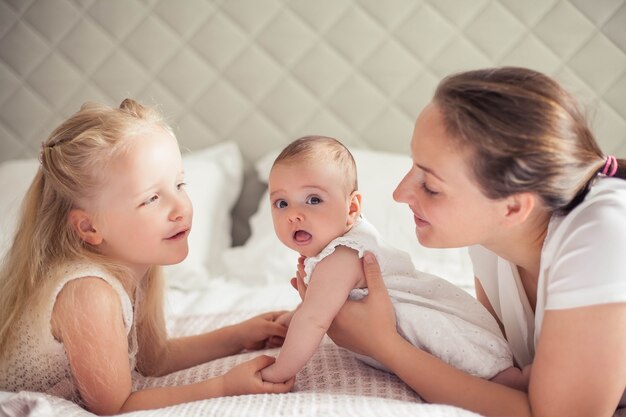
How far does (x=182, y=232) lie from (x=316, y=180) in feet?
1.18

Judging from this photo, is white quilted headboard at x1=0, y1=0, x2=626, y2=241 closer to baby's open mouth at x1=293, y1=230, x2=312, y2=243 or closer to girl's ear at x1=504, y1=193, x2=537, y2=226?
baby's open mouth at x1=293, y1=230, x2=312, y2=243

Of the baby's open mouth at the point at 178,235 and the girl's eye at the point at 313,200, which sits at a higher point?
the girl's eye at the point at 313,200

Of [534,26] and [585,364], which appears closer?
[585,364]

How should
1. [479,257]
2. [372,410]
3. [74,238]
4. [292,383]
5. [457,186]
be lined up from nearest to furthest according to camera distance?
[372,410]
[457,186]
[292,383]
[74,238]
[479,257]

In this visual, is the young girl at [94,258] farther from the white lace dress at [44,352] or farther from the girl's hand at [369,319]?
the girl's hand at [369,319]

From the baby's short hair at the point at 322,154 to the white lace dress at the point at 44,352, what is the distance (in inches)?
19.8

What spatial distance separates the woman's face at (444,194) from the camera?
1.26m

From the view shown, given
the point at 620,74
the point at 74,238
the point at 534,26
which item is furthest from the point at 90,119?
the point at 620,74

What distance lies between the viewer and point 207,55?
9.95 ft

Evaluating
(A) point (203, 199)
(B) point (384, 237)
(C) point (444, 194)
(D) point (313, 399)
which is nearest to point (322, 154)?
(C) point (444, 194)

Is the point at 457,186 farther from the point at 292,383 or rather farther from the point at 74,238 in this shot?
the point at 74,238

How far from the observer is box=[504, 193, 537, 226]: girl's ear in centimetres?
124

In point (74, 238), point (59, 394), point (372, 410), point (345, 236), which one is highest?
point (345, 236)

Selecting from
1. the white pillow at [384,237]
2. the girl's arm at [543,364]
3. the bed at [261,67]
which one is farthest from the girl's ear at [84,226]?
the bed at [261,67]
